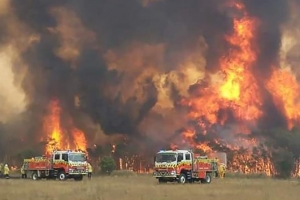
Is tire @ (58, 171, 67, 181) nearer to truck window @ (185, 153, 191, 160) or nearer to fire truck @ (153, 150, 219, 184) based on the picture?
fire truck @ (153, 150, 219, 184)

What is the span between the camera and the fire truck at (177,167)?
45969 millimetres

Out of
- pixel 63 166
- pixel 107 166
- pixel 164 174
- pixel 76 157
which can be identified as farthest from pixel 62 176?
pixel 107 166

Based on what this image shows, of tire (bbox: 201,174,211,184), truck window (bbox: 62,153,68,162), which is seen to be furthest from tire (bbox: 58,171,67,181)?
tire (bbox: 201,174,211,184)

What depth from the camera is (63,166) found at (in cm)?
5212

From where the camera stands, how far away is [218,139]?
3548 inches

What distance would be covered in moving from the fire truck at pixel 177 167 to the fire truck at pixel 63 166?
8209 mm

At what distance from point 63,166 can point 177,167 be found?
11.1m

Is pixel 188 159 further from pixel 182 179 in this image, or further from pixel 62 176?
pixel 62 176

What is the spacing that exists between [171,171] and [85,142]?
2022 inches

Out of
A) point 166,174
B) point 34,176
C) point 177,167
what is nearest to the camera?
point 166,174

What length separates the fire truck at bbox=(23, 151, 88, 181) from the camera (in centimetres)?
5184

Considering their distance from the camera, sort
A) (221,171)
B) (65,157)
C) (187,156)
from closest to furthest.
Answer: (187,156) → (65,157) → (221,171)

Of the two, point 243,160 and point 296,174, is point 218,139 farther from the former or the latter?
point 296,174

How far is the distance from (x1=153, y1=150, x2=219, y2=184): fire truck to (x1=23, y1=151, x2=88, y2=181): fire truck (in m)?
8.21
